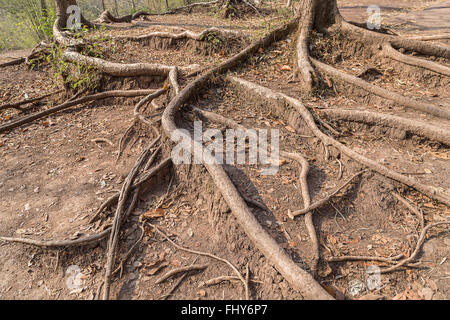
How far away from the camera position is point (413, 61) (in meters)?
5.41

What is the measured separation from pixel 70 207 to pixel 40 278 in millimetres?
958

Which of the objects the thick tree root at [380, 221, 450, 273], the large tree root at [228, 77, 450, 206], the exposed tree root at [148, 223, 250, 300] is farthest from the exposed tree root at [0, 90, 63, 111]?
the thick tree root at [380, 221, 450, 273]

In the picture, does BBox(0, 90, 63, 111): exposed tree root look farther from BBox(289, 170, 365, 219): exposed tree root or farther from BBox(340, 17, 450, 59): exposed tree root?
BBox(340, 17, 450, 59): exposed tree root

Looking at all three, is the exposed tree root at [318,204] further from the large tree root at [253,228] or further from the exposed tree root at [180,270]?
the exposed tree root at [180,270]

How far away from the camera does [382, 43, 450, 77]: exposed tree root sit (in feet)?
17.0

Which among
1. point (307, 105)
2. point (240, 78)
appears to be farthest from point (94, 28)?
point (307, 105)

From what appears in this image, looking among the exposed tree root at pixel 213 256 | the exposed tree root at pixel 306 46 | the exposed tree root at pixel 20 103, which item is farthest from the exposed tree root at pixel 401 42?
the exposed tree root at pixel 20 103

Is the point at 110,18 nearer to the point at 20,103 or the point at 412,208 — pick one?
the point at 20,103

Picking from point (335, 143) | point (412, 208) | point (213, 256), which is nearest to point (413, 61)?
point (335, 143)

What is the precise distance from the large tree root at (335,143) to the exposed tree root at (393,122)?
465mm

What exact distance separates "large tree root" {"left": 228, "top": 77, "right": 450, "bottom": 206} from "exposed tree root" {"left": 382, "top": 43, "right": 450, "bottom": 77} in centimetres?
272

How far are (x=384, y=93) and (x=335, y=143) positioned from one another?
1.73 metres

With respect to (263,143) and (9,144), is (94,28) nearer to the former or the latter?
(9,144)
